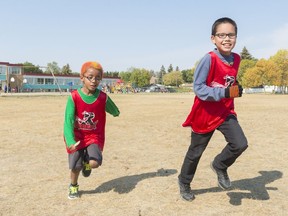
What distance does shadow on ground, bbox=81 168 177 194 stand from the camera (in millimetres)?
4355

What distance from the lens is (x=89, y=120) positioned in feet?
13.4

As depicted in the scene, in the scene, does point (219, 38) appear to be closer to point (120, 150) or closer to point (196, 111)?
point (196, 111)

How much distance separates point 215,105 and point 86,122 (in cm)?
157

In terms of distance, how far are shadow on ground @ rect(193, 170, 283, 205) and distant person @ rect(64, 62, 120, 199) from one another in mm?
1442

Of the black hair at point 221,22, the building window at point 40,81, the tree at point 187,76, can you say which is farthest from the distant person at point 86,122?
the tree at point 187,76

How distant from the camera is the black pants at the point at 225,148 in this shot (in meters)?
3.79

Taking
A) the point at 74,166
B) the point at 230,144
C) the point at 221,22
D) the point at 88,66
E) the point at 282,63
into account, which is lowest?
the point at 74,166

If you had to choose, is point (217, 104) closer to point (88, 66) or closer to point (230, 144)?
point (230, 144)

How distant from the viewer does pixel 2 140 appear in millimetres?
8203

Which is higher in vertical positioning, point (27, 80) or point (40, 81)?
point (27, 80)

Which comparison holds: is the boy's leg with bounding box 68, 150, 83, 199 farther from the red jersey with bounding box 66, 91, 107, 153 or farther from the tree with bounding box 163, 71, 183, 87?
the tree with bounding box 163, 71, 183, 87

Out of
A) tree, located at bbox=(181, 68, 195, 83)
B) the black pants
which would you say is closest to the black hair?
the black pants

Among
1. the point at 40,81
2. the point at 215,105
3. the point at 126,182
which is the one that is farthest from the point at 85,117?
the point at 40,81

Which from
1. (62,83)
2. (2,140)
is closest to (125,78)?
(62,83)
